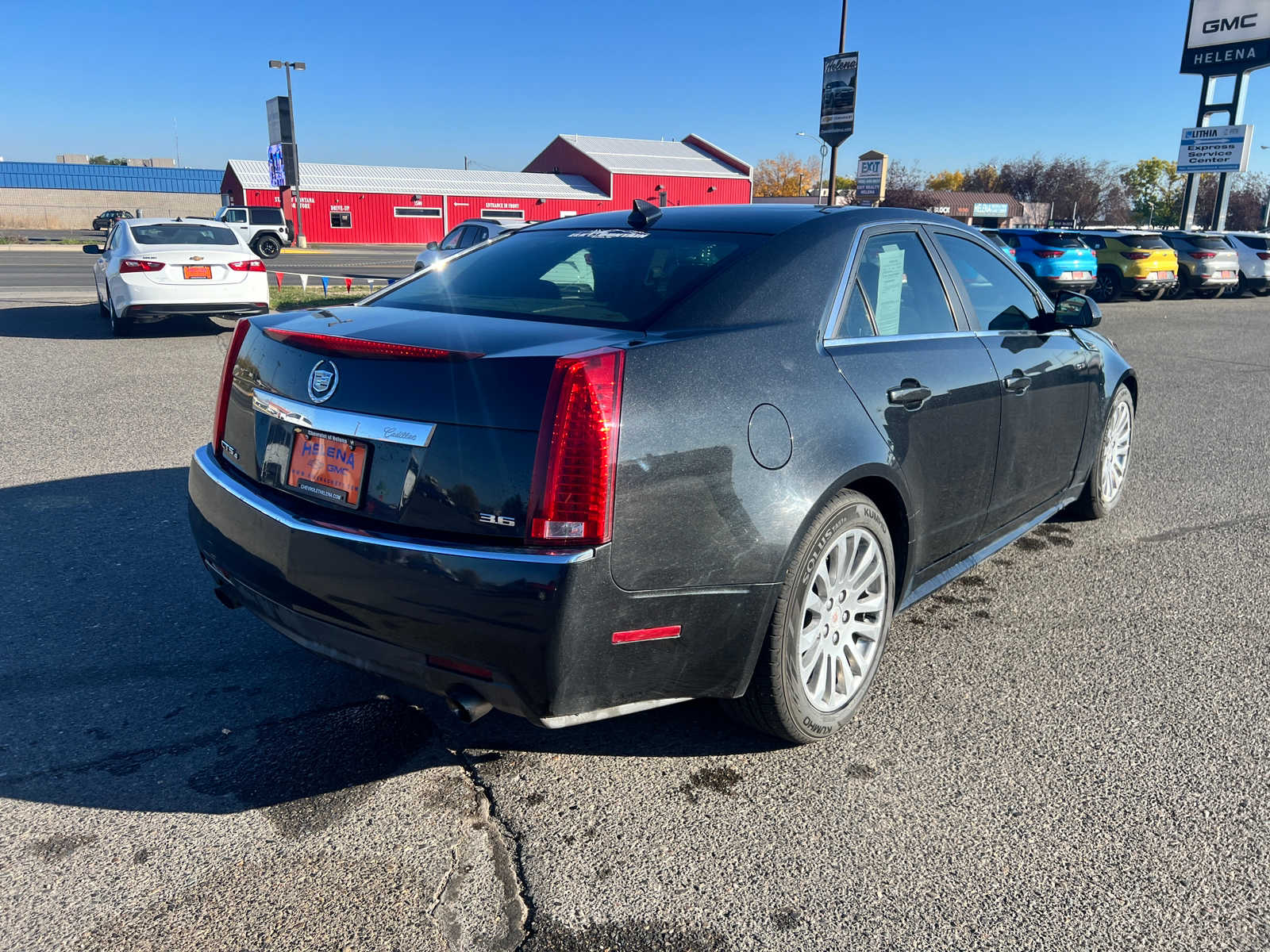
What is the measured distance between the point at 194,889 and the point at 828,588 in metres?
1.90

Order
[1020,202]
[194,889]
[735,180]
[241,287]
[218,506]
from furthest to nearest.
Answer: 1. [1020,202]
2. [735,180]
3. [241,287]
4. [218,506]
5. [194,889]

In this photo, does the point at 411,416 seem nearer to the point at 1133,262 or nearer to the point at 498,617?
the point at 498,617

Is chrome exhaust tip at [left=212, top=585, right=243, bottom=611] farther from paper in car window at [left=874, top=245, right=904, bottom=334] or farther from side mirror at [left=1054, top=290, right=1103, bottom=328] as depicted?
side mirror at [left=1054, top=290, right=1103, bottom=328]

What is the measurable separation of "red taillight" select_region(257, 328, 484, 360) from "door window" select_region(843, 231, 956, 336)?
1344 mm

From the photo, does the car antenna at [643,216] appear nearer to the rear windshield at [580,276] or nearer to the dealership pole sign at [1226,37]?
the rear windshield at [580,276]

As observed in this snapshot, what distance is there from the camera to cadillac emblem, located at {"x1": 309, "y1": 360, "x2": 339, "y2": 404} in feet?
8.48

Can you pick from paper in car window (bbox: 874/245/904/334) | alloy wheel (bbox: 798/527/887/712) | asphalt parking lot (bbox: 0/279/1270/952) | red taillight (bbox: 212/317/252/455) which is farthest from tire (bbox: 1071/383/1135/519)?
red taillight (bbox: 212/317/252/455)

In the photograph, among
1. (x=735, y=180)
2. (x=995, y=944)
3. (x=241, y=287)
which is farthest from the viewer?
(x=735, y=180)

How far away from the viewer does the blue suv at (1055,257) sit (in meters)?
20.1

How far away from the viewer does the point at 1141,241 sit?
22.1m

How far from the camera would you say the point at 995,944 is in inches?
85.0

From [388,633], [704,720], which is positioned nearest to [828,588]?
[704,720]

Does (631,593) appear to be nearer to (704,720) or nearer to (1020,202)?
(704,720)

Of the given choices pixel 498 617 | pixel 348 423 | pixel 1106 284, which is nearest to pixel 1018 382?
pixel 498 617
